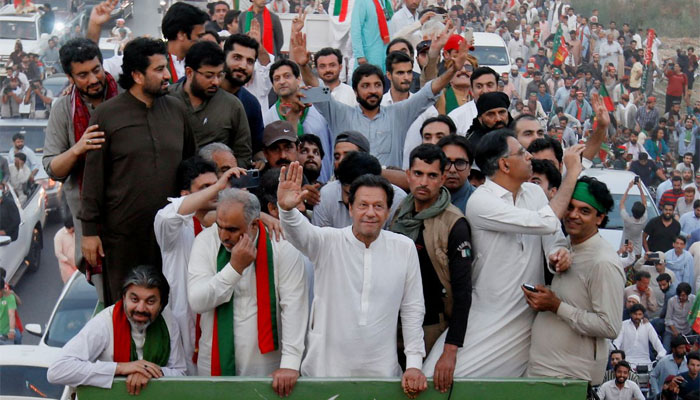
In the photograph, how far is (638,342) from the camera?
13422 mm

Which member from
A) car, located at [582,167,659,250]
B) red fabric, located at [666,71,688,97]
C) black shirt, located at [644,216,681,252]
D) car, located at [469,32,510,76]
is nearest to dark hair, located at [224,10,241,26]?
car, located at [582,167,659,250]

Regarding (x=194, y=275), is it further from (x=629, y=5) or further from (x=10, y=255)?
(x=629, y=5)

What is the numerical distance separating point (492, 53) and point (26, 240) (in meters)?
13.4

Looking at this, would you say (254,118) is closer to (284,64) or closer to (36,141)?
(284,64)

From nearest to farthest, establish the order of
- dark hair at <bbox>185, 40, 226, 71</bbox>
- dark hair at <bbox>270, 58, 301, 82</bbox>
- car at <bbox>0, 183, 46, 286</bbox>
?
dark hair at <bbox>185, 40, 226, 71</bbox> < dark hair at <bbox>270, 58, 301, 82</bbox> < car at <bbox>0, 183, 46, 286</bbox>

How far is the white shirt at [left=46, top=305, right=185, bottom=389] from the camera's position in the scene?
4.95 metres

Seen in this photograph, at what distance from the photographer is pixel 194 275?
518 centimetres

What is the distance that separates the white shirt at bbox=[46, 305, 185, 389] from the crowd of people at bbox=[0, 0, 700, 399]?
1 centimetres

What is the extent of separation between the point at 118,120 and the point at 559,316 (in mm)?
2581

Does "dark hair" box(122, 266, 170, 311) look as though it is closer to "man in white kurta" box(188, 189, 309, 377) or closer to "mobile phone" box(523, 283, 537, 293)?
"man in white kurta" box(188, 189, 309, 377)

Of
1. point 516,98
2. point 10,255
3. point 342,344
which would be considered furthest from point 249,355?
point 516,98

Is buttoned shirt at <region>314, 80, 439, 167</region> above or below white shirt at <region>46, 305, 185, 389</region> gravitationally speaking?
above

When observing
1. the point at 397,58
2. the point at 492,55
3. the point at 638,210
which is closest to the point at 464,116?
the point at 397,58

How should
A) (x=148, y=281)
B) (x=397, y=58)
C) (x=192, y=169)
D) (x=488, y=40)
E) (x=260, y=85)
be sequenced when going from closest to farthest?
(x=148, y=281), (x=192, y=169), (x=397, y=58), (x=260, y=85), (x=488, y=40)
